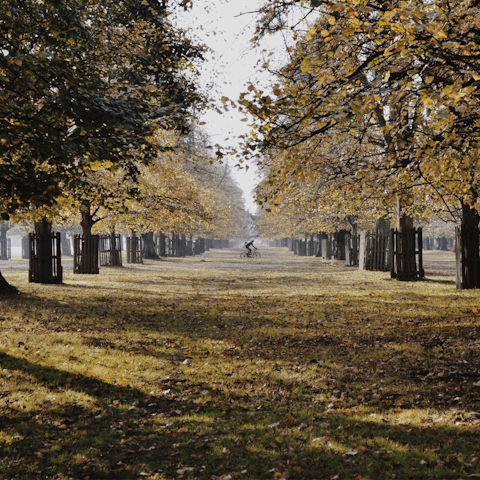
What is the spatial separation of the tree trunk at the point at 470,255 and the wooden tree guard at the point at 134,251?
25451 mm

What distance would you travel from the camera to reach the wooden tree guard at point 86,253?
73.9 ft

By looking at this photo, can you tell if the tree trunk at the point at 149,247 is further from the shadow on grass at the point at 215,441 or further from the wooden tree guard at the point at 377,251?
the shadow on grass at the point at 215,441

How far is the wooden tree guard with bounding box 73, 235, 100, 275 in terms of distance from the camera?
22.5 metres

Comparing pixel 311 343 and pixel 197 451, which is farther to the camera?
pixel 311 343

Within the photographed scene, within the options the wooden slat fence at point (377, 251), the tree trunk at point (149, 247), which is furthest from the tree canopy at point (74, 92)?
the tree trunk at point (149, 247)

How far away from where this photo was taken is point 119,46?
11.2 metres

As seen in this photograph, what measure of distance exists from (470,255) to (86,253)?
17118mm

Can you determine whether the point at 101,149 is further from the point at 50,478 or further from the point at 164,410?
the point at 50,478

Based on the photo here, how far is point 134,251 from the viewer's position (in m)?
34.9

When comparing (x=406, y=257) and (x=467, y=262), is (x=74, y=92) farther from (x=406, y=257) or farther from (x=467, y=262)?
(x=406, y=257)

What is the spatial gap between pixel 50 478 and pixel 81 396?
2066mm

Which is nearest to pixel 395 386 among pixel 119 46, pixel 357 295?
pixel 357 295

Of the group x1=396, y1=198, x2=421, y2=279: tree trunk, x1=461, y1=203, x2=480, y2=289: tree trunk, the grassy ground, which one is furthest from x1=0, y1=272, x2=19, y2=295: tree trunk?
x1=396, y1=198, x2=421, y2=279: tree trunk

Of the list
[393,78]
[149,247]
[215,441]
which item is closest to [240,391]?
[215,441]
